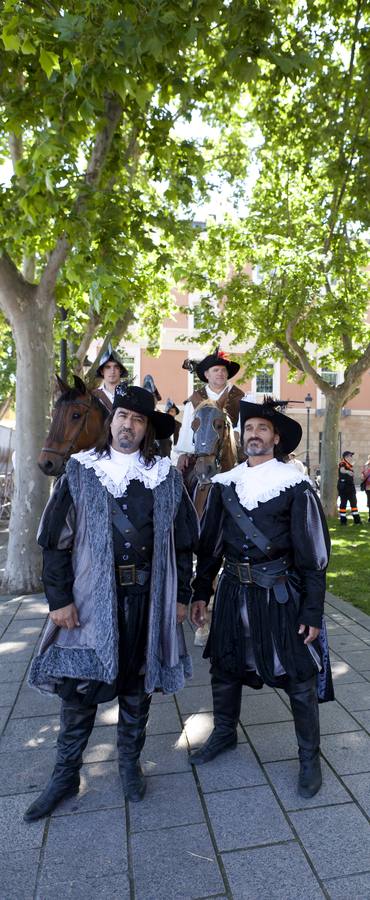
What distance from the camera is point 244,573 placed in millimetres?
3086

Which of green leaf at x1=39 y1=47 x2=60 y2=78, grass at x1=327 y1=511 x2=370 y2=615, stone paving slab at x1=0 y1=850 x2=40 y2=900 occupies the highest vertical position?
green leaf at x1=39 y1=47 x2=60 y2=78

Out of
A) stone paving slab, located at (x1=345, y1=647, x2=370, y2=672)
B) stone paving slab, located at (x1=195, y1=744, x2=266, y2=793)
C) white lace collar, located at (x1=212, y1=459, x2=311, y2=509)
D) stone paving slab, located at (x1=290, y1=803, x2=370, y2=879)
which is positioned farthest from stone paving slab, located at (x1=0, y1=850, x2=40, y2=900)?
stone paving slab, located at (x1=345, y1=647, x2=370, y2=672)

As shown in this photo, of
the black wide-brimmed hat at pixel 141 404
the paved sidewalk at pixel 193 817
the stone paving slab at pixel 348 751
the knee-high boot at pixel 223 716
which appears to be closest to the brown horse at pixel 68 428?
the paved sidewalk at pixel 193 817

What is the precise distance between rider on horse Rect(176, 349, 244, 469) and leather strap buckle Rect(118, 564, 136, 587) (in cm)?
282

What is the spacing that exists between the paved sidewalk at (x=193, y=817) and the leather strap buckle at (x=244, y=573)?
1.06 metres

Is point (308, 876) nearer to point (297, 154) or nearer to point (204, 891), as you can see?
point (204, 891)

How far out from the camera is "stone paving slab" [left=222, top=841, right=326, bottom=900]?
2.24 metres

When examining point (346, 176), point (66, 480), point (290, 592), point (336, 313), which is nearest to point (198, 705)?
point (290, 592)

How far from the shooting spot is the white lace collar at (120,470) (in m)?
2.85

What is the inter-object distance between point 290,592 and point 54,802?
5.13 ft

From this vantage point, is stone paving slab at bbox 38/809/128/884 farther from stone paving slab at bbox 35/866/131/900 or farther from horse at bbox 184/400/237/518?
horse at bbox 184/400/237/518

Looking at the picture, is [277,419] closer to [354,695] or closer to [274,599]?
[274,599]

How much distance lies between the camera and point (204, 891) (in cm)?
226

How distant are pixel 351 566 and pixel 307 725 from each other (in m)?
6.62
